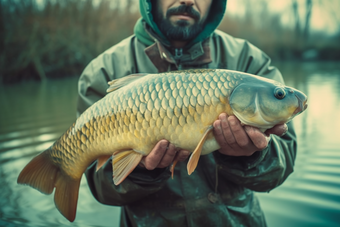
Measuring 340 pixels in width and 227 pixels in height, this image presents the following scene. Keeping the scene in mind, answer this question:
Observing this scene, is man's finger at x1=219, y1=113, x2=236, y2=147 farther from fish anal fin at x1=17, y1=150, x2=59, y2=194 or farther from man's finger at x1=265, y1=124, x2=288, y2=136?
fish anal fin at x1=17, y1=150, x2=59, y2=194

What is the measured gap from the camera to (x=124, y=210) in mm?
1312

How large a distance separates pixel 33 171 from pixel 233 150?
77 centimetres

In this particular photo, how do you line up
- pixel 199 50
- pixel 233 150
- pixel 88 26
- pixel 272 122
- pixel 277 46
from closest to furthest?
1. pixel 272 122
2. pixel 233 150
3. pixel 199 50
4. pixel 88 26
5. pixel 277 46

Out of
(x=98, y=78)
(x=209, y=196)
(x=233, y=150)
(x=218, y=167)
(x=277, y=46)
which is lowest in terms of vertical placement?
(x=277, y=46)

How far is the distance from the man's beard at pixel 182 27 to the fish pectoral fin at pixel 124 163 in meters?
0.63

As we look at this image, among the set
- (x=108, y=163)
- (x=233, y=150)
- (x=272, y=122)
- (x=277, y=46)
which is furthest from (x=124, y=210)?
(x=277, y=46)

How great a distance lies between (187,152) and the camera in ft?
3.20

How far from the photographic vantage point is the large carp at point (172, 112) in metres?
0.88

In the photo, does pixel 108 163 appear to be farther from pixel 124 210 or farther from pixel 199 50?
pixel 199 50

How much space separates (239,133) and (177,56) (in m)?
0.54

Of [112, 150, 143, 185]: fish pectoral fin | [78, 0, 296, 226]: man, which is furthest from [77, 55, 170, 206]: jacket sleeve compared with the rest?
[112, 150, 143, 185]: fish pectoral fin

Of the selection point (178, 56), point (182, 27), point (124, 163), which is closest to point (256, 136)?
point (124, 163)

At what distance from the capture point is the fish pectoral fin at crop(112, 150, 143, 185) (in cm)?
100

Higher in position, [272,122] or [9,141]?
[272,122]
